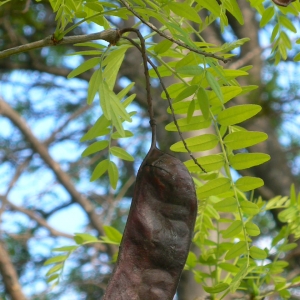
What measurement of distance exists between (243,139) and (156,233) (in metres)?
0.17

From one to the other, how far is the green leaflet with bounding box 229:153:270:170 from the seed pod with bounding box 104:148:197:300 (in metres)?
0.12

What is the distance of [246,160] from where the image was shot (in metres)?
0.67

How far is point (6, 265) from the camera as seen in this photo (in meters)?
1.62

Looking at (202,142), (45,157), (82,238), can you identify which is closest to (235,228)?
(202,142)

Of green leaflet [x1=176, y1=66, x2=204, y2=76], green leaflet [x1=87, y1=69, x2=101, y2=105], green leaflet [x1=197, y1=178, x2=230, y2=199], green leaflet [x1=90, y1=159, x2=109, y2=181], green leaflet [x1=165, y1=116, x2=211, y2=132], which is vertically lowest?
green leaflet [x1=197, y1=178, x2=230, y2=199]

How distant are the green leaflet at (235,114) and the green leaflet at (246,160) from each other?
0.04 metres

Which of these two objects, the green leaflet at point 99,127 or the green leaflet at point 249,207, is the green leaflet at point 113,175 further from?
the green leaflet at point 249,207

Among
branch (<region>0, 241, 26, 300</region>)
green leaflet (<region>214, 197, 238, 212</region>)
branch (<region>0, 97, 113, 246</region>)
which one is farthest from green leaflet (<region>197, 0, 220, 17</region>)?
branch (<region>0, 97, 113, 246</region>)

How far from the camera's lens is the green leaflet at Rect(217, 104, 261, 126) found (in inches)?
26.3

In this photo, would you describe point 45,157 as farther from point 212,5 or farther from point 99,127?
point 212,5

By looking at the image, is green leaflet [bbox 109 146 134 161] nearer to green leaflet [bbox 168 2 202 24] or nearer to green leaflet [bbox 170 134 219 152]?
green leaflet [bbox 170 134 219 152]

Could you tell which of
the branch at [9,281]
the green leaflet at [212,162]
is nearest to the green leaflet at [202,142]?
the green leaflet at [212,162]

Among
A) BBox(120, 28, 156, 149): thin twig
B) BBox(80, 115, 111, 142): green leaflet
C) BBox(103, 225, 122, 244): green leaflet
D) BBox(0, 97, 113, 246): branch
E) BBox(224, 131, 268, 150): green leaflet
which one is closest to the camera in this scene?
BBox(120, 28, 156, 149): thin twig

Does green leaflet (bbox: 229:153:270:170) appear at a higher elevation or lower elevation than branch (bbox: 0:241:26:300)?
higher
